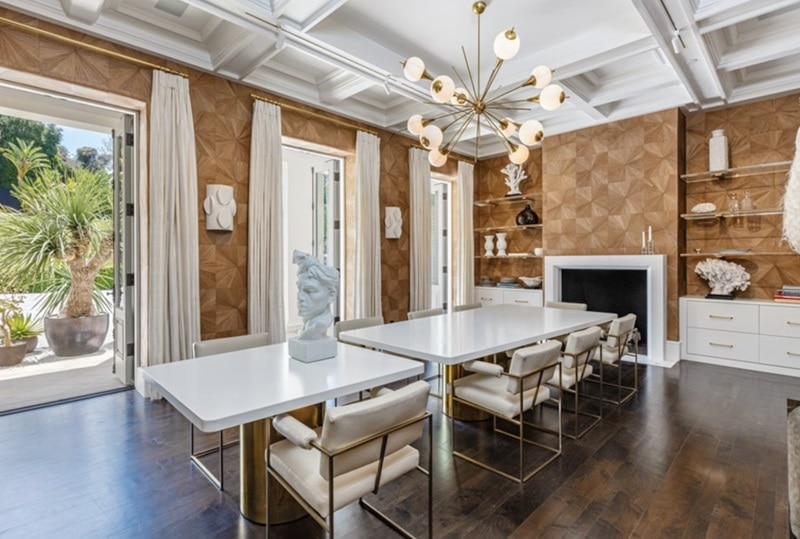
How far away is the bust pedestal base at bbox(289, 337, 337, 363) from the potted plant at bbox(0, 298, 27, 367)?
4498 mm

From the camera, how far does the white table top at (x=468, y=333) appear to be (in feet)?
8.10

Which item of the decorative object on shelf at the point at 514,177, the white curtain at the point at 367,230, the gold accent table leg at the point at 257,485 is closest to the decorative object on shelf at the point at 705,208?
the decorative object on shelf at the point at 514,177

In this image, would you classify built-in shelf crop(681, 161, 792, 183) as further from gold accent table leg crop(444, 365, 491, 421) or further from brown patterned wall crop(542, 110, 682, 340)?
gold accent table leg crop(444, 365, 491, 421)

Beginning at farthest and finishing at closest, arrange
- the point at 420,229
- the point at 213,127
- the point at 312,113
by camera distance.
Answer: the point at 420,229 < the point at 312,113 < the point at 213,127

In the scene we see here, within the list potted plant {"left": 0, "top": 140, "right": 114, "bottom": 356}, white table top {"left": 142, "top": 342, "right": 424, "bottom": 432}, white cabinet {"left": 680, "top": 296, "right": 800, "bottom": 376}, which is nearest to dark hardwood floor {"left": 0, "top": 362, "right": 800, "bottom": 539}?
white table top {"left": 142, "top": 342, "right": 424, "bottom": 432}

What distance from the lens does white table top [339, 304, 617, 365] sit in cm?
247

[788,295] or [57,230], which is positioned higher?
[57,230]

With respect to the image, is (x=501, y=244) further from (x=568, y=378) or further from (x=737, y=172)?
(x=568, y=378)

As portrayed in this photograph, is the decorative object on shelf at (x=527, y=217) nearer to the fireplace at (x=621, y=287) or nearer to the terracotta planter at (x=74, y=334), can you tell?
the fireplace at (x=621, y=287)

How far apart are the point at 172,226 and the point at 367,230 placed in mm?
2330

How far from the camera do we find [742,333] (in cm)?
462

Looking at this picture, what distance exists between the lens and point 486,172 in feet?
24.7

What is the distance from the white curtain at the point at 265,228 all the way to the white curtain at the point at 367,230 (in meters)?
1.15

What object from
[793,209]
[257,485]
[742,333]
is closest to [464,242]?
[742,333]
